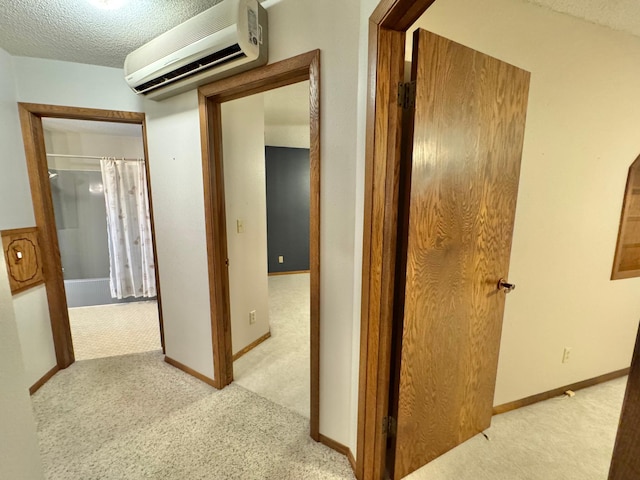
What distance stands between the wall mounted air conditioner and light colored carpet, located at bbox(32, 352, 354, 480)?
2.03 meters

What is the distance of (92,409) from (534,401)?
2921 mm

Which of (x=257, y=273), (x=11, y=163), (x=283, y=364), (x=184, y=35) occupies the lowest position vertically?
(x=283, y=364)

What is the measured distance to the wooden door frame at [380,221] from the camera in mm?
974

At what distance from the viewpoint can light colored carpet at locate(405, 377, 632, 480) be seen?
134 cm

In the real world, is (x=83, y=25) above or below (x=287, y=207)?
above

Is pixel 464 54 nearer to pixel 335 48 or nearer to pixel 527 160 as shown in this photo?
pixel 335 48

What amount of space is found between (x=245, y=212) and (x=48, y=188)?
1.48 metres

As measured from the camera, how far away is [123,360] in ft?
7.50

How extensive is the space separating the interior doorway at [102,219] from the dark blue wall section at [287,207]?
1.89 metres

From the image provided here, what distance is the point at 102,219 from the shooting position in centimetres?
367

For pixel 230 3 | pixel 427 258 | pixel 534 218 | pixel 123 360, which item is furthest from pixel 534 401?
pixel 123 360

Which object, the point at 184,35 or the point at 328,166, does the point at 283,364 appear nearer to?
the point at 328,166

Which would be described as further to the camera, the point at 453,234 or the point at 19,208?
the point at 19,208

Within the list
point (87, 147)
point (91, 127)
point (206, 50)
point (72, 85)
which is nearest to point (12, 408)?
point (206, 50)
